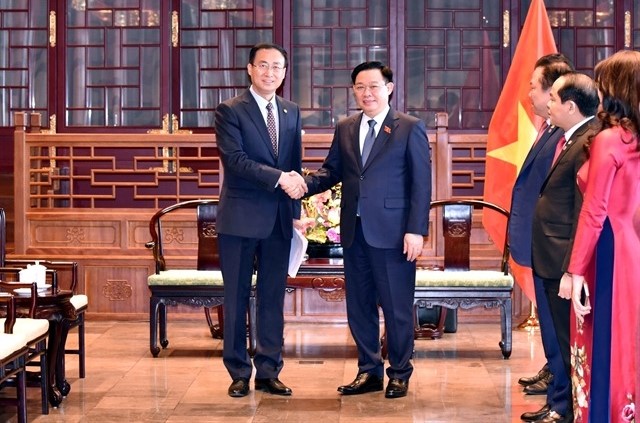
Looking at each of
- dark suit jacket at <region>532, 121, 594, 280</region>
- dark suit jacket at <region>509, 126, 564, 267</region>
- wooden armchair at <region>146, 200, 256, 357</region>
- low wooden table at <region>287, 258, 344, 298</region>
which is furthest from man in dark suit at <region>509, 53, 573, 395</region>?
wooden armchair at <region>146, 200, 256, 357</region>

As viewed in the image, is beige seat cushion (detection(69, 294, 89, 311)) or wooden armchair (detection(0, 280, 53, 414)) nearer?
wooden armchair (detection(0, 280, 53, 414))

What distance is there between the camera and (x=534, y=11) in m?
6.59

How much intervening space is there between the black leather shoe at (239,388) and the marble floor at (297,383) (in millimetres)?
46

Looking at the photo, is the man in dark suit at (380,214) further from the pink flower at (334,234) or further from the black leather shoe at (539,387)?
the pink flower at (334,234)

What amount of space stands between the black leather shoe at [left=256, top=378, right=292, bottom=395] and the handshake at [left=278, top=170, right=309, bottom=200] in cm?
83

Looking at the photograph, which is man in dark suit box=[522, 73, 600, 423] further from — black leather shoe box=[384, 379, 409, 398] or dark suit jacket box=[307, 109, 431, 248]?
black leather shoe box=[384, 379, 409, 398]

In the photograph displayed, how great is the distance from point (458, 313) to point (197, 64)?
125 inches

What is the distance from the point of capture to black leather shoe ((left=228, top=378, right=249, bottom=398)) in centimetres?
471

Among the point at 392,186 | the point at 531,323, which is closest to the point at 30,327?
the point at 392,186

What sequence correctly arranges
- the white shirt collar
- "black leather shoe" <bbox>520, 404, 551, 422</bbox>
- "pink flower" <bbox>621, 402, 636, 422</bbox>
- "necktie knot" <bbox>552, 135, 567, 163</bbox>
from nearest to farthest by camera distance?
"pink flower" <bbox>621, 402, 636, 422</bbox>
the white shirt collar
"necktie knot" <bbox>552, 135, 567, 163</bbox>
"black leather shoe" <bbox>520, 404, 551, 422</bbox>

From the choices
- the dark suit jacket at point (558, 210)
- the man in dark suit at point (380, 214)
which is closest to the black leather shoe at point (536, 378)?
the man in dark suit at point (380, 214)

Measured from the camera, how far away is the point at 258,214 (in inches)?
184

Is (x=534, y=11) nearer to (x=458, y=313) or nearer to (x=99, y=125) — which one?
(x=458, y=313)

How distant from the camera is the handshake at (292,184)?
4.58 meters
